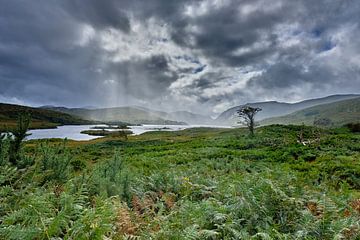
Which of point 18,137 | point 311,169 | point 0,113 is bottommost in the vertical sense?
point 311,169

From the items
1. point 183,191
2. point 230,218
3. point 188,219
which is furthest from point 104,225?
point 183,191

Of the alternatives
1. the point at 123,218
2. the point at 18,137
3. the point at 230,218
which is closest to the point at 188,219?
the point at 230,218

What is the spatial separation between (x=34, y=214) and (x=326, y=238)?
14.9 ft

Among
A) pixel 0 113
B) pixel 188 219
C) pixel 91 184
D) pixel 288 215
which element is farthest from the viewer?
pixel 0 113

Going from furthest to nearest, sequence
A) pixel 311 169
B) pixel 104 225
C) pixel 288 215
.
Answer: pixel 311 169 < pixel 288 215 < pixel 104 225

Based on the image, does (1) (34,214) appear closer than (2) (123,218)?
Yes

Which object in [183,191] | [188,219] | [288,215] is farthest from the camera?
[183,191]

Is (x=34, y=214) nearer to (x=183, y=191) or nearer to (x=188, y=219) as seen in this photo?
(x=188, y=219)

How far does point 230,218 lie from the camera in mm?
4688

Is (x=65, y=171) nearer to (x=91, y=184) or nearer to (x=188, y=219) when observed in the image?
(x=91, y=184)

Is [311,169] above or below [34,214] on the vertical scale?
below

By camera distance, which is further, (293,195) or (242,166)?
(242,166)

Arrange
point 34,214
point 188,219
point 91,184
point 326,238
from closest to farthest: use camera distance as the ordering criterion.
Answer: point 34,214, point 326,238, point 188,219, point 91,184

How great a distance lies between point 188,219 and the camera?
4781 mm
